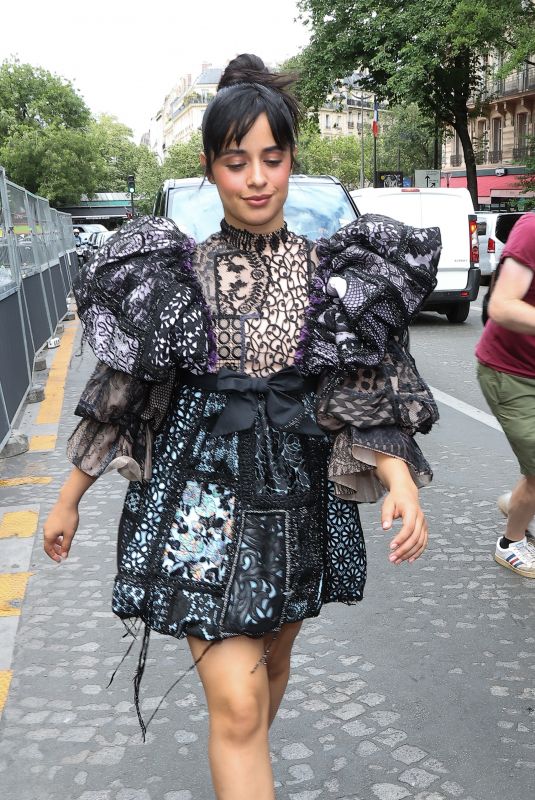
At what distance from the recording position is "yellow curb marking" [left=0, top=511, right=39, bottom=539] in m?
5.26

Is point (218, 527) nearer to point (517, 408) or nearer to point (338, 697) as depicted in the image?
point (338, 697)

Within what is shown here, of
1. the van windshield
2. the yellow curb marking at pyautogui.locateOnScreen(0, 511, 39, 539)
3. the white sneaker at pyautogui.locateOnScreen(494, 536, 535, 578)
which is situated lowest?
the yellow curb marking at pyautogui.locateOnScreen(0, 511, 39, 539)

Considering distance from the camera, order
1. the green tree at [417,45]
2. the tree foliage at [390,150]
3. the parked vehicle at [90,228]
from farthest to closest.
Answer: the tree foliage at [390,150] → the parked vehicle at [90,228] → the green tree at [417,45]

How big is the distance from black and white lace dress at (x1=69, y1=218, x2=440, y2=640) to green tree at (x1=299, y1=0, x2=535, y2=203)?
82.6 feet

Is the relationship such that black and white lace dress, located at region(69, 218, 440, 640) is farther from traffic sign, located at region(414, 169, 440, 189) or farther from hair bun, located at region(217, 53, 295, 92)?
traffic sign, located at region(414, 169, 440, 189)

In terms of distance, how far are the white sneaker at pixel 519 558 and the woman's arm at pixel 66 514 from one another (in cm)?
275

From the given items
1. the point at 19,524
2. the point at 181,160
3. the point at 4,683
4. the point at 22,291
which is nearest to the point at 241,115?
the point at 4,683

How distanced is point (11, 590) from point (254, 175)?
114 inches

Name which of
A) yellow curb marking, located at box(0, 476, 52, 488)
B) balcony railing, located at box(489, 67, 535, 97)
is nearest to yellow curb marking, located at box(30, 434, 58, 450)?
yellow curb marking, located at box(0, 476, 52, 488)

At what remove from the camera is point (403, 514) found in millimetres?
1963

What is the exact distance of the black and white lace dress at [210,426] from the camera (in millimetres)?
2078

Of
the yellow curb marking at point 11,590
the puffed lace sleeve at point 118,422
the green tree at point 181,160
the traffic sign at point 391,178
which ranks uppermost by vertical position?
the puffed lace sleeve at point 118,422

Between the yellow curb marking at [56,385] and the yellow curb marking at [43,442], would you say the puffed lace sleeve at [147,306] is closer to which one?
the yellow curb marking at [43,442]

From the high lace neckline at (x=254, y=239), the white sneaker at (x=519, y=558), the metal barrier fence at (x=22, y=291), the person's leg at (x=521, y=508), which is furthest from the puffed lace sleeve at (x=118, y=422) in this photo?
the metal barrier fence at (x=22, y=291)
